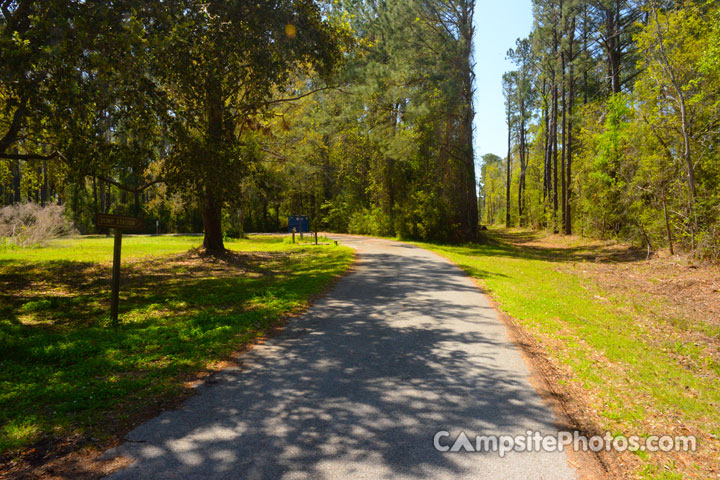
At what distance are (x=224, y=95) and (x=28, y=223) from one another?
1576 cm

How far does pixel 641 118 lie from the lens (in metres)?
Answer: 16.1

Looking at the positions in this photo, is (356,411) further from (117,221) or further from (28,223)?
(28,223)

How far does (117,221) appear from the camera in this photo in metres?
6.86

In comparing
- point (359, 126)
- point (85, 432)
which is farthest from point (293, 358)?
point (359, 126)

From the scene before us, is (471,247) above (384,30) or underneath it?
underneath

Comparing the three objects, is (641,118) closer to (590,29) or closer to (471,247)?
(471,247)

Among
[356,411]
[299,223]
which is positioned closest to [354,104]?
[299,223]

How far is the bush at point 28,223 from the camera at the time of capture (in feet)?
61.5

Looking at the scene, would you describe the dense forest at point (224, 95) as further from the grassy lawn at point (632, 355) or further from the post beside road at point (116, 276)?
the grassy lawn at point (632, 355)

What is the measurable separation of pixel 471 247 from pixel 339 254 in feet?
29.5

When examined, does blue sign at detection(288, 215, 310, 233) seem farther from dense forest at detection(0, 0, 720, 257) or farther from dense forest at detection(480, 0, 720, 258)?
dense forest at detection(480, 0, 720, 258)

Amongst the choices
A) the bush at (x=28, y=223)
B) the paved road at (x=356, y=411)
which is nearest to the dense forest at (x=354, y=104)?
the bush at (x=28, y=223)

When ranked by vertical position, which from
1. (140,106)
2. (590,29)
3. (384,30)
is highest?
(590,29)

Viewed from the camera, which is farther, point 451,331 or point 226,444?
point 451,331
